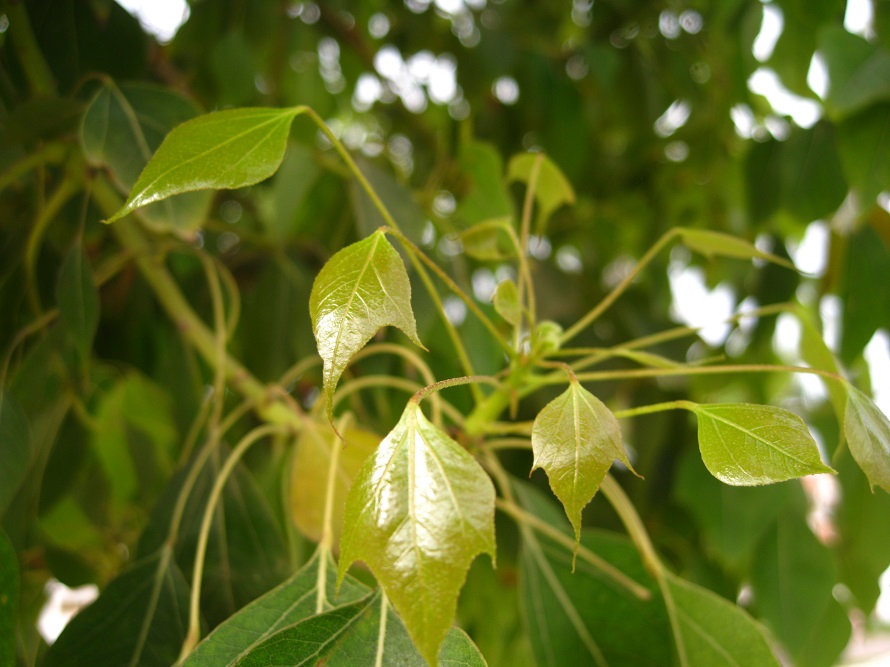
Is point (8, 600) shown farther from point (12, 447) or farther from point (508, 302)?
point (508, 302)

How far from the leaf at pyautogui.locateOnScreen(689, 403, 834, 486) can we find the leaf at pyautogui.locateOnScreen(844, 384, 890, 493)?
3 cm

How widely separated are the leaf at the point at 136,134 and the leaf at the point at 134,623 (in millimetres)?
182

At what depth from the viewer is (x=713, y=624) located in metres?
0.36

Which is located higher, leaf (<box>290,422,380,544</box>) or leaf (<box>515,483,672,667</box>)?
leaf (<box>290,422,380,544</box>)

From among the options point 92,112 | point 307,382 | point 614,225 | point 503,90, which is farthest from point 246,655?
point 503,90

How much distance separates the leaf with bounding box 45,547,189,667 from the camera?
0.32 m

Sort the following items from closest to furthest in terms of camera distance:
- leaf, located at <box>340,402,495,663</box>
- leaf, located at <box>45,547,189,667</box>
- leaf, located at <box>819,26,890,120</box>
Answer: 1. leaf, located at <box>340,402,495,663</box>
2. leaf, located at <box>45,547,189,667</box>
3. leaf, located at <box>819,26,890,120</box>

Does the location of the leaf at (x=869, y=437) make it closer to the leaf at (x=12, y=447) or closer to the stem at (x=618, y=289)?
the stem at (x=618, y=289)

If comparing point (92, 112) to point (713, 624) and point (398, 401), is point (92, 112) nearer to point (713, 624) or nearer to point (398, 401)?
point (398, 401)

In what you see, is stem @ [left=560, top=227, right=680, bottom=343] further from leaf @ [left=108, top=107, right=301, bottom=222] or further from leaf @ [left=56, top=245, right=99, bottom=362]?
leaf @ [left=56, top=245, right=99, bottom=362]

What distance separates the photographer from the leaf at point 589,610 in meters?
0.37

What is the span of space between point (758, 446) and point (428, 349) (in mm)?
164

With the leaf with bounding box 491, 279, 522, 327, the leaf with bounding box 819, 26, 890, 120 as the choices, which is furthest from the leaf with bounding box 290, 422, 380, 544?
the leaf with bounding box 819, 26, 890, 120

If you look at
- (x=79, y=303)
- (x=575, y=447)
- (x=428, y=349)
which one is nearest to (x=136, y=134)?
(x=79, y=303)
